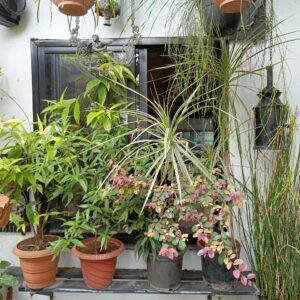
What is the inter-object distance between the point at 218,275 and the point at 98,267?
0.58 m

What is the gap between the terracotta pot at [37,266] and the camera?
135 centimetres

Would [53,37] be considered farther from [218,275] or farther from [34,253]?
[218,275]

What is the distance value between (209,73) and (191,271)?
1.09 meters

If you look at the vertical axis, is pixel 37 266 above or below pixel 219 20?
below

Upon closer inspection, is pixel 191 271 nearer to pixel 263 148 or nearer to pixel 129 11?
pixel 263 148

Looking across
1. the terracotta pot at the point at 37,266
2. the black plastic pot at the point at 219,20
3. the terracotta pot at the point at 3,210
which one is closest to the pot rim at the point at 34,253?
the terracotta pot at the point at 37,266

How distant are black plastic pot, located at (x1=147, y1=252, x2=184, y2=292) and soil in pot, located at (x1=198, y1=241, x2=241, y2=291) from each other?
14 cm

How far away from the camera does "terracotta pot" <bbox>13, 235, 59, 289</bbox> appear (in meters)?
1.35

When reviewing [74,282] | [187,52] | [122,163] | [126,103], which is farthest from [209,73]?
[74,282]

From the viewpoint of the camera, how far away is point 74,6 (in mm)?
1180

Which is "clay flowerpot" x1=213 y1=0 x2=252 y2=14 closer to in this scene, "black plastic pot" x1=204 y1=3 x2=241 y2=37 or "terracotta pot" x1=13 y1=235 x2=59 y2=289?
"black plastic pot" x1=204 y1=3 x2=241 y2=37

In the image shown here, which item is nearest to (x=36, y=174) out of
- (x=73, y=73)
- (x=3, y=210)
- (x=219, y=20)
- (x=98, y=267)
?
(x=3, y=210)

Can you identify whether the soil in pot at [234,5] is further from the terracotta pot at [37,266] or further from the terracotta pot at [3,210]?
the terracotta pot at [37,266]

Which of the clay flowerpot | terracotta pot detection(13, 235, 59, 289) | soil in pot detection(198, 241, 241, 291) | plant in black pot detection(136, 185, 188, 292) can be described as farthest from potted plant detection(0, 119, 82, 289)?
the clay flowerpot
